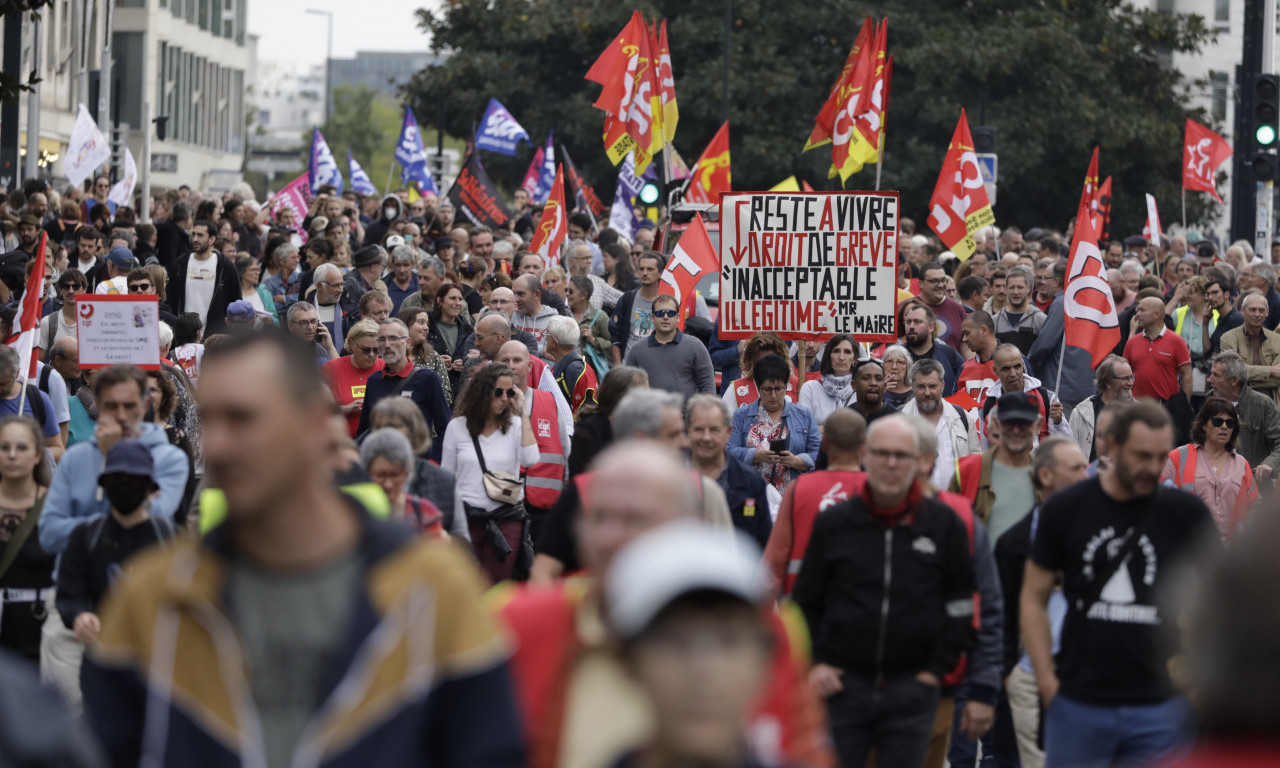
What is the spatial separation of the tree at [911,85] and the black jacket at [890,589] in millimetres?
32426

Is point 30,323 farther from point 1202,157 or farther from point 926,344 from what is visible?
point 1202,157

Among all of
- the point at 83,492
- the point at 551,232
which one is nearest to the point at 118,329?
the point at 83,492

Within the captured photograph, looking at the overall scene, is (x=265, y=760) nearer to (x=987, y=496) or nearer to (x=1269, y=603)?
(x=1269, y=603)

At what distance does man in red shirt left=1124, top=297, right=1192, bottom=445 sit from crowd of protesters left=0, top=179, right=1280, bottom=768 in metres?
0.02

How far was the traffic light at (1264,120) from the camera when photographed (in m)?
20.6

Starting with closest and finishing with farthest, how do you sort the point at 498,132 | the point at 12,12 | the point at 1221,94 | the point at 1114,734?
the point at 1114,734
the point at 12,12
the point at 498,132
the point at 1221,94

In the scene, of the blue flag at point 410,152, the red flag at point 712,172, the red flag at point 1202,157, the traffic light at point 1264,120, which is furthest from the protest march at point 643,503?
the blue flag at point 410,152

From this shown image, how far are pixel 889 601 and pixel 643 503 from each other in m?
3.09

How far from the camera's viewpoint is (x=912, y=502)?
240 inches

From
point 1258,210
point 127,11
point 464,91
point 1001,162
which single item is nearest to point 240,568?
point 1258,210

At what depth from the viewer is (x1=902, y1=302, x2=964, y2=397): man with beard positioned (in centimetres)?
1227

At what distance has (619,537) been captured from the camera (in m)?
3.11

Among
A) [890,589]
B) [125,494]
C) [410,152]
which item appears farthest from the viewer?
[410,152]

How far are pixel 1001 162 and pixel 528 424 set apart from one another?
1228 inches
